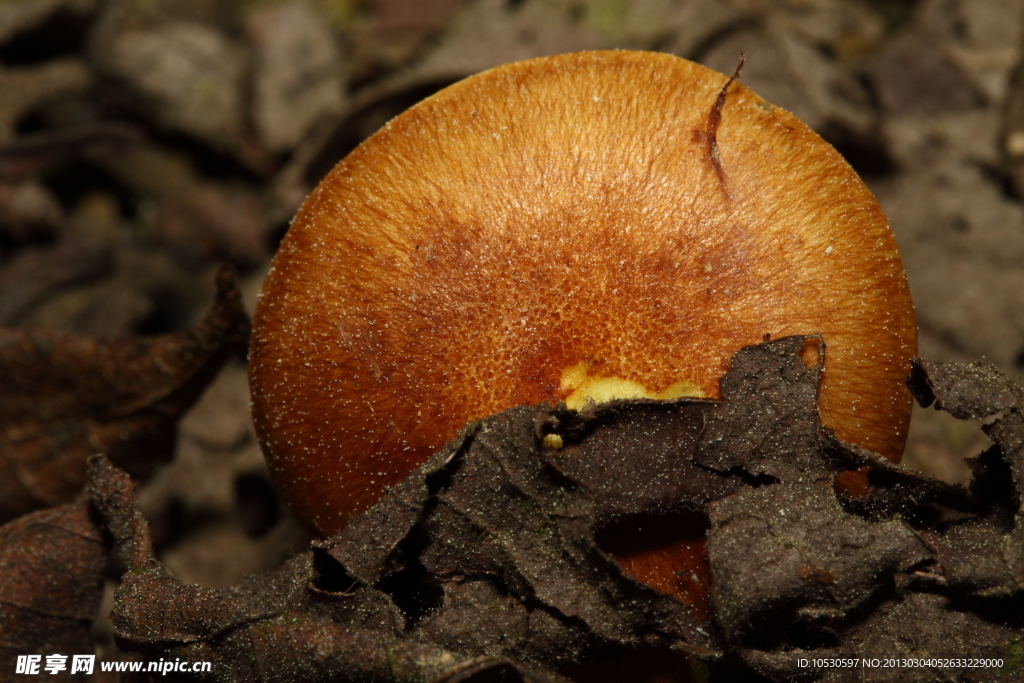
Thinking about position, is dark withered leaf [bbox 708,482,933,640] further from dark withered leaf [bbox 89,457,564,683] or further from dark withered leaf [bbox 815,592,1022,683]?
dark withered leaf [bbox 89,457,564,683]

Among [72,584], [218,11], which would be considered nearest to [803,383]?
[72,584]

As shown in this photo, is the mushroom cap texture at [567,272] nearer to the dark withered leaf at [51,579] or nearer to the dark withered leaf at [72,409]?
the dark withered leaf at [51,579]

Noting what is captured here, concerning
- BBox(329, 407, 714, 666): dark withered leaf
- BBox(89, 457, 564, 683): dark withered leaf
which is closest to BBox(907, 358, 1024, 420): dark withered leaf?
BBox(329, 407, 714, 666): dark withered leaf

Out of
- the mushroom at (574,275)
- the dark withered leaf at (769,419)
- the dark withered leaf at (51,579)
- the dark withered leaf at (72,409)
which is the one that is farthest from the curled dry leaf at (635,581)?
the dark withered leaf at (72,409)

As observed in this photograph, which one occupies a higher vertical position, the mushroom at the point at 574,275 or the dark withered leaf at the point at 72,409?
the mushroom at the point at 574,275

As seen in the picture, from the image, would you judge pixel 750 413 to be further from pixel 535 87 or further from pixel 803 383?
pixel 535 87
